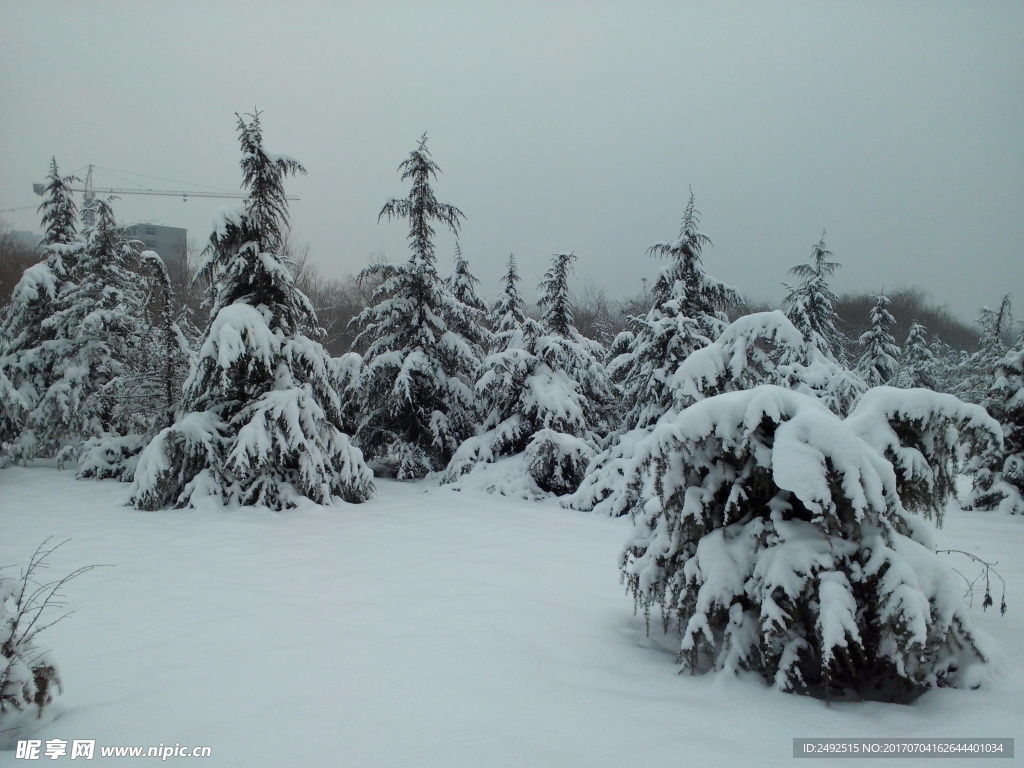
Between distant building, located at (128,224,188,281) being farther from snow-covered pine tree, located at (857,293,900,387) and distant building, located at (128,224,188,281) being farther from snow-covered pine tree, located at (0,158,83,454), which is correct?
snow-covered pine tree, located at (857,293,900,387)

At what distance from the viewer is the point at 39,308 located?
46.5 ft

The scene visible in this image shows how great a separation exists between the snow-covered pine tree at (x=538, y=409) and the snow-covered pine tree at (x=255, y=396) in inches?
105

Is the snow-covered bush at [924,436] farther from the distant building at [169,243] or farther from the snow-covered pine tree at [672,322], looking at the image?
the distant building at [169,243]

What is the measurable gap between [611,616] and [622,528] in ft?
13.1

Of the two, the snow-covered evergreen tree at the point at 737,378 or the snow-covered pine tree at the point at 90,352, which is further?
the snow-covered pine tree at the point at 90,352

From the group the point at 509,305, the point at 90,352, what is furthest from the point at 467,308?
the point at 90,352

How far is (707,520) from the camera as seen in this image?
358 cm

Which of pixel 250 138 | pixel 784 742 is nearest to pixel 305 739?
pixel 784 742

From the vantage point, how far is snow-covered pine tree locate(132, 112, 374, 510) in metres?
8.72

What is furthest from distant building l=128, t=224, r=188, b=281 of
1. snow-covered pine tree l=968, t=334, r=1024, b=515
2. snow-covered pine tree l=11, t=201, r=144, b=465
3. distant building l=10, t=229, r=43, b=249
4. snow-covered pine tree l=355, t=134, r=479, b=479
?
snow-covered pine tree l=968, t=334, r=1024, b=515

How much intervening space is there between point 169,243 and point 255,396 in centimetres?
4050

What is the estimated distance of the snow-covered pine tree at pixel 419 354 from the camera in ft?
43.0

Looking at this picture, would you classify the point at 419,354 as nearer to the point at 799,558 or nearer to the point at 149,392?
the point at 149,392

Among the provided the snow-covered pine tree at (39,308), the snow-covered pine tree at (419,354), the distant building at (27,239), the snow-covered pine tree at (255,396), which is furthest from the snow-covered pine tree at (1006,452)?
the snow-covered pine tree at (39,308)
